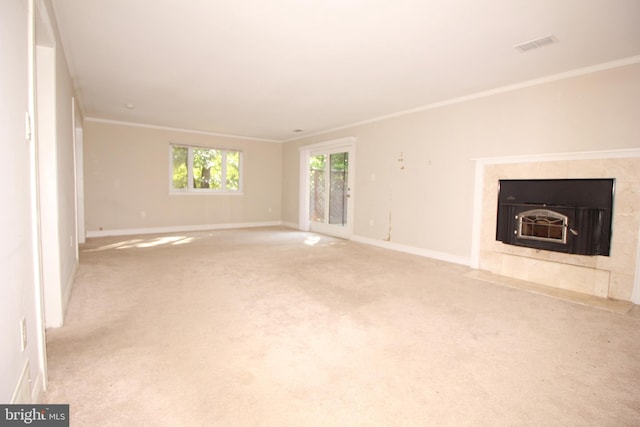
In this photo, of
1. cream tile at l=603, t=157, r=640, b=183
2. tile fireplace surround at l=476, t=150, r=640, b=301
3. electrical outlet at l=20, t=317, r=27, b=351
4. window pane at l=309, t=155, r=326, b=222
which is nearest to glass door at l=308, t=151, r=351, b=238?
window pane at l=309, t=155, r=326, b=222

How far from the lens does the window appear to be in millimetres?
7211

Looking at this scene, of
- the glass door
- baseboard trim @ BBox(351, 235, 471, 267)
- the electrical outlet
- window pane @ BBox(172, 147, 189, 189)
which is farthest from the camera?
window pane @ BBox(172, 147, 189, 189)

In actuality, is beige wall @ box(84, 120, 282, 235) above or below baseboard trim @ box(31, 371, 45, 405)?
above

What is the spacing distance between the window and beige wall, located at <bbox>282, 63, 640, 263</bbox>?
2784 mm

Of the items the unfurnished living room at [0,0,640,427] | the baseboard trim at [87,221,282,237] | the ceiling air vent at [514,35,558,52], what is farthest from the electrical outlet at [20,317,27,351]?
the baseboard trim at [87,221,282,237]

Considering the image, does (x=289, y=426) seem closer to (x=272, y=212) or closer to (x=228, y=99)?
(x=228, y=99)

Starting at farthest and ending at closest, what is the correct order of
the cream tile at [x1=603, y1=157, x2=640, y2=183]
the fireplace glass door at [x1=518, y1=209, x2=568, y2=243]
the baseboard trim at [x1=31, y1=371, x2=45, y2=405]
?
1. the fireplace glass door at [x1=518, y1=209, x2=568, y2=243]
2. the cream tile at [x1=603, y1=157, x2=640, y2=183]
3. the baseboard trim at [x1=31, y1=371, x2=45, y2=405]

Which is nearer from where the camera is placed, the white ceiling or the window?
the white ceiling

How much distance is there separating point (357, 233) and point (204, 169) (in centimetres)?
407

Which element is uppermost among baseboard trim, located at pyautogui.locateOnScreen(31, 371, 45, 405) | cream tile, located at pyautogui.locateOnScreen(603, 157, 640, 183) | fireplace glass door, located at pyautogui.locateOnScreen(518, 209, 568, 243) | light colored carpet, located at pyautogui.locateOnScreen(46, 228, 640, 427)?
cream tile, located at pyautogui.locateOnScreen(603, 157, 640, 183)

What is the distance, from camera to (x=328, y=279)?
3676mm

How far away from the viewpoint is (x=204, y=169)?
7570 millimetres

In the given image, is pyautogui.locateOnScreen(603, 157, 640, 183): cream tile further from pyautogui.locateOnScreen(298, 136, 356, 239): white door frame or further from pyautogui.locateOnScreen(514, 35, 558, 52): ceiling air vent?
pyautogui.locateOnScreen(298, 136, 356, 239): white door frame

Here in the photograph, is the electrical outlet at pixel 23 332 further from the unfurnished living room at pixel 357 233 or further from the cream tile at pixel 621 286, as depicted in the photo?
the cream tile at pixel 621 286
